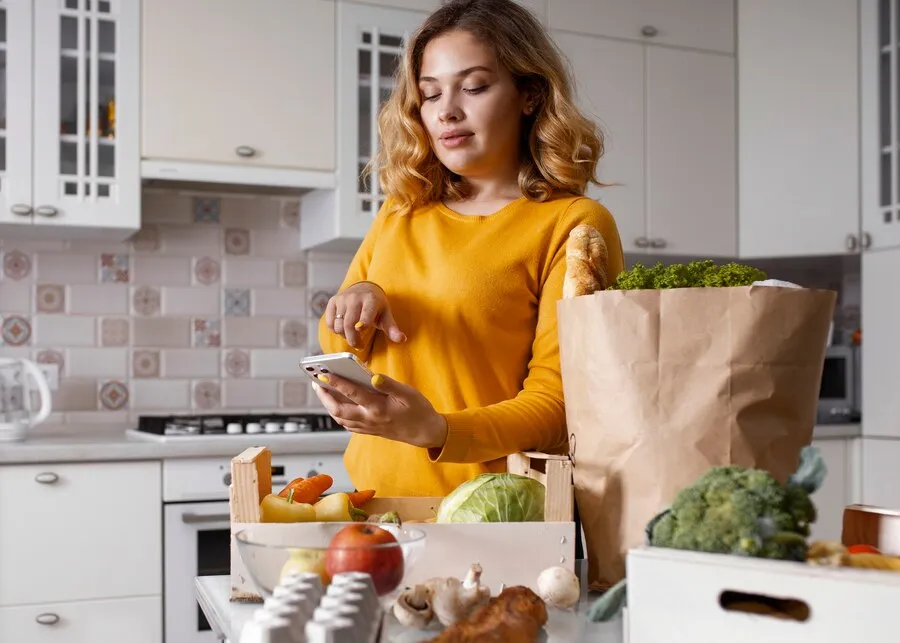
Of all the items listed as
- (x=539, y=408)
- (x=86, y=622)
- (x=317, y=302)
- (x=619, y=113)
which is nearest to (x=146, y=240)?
(x=317, y=302)

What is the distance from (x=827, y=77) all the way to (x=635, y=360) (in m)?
2.65

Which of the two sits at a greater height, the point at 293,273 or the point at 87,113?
the point at 87,113

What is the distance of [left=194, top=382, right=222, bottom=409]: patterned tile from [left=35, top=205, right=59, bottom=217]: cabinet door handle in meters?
0.69

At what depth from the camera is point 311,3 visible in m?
2.78

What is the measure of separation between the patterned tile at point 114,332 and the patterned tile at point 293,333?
1.51 feet

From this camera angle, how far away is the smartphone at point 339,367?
2.76 ft

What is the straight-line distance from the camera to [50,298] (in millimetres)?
2820

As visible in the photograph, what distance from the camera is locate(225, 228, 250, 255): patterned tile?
301 cm

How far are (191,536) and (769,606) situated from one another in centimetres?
194

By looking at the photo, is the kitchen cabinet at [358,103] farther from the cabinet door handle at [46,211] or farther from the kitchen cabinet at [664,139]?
the cabinet door handle at [46,211]

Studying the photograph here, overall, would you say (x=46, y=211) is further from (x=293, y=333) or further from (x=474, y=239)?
(x=474, y=239)

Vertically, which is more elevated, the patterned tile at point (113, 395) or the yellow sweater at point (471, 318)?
the yellow sweater at point (471, 318)

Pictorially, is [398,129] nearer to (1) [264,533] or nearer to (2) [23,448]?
(1) [264,533]

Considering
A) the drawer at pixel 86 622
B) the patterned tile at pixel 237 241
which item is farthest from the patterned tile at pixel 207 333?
the drawer at pixel 86 622
